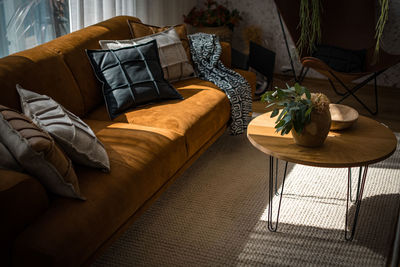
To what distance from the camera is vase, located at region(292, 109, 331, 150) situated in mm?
1939

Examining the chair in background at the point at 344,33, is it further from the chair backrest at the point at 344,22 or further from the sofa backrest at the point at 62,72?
the sofa backrest at the point at 62,72

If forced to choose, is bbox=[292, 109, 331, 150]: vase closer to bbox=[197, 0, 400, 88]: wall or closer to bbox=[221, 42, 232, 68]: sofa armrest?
bbox=[221, 42, 232, 68]: sofa armrest

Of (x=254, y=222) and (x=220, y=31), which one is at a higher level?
(x=220, y=31)

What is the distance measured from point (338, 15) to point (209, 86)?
1.87m

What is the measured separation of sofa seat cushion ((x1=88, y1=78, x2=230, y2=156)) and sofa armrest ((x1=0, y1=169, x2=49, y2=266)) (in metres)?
0.98

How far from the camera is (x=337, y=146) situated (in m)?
2.03

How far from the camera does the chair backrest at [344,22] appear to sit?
3.99 meters

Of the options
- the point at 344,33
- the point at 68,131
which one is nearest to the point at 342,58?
the point at 344,33

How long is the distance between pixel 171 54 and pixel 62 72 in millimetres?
822

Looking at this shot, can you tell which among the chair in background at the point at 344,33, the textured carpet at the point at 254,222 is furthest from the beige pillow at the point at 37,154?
the chair in background at the point at 344,33

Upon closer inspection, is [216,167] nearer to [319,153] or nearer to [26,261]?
[319,153]

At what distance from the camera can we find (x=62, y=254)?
4.71 feet

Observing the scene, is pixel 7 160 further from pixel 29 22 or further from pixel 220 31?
pixel 220 31

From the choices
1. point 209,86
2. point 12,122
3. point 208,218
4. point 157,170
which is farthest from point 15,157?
point 209,86
